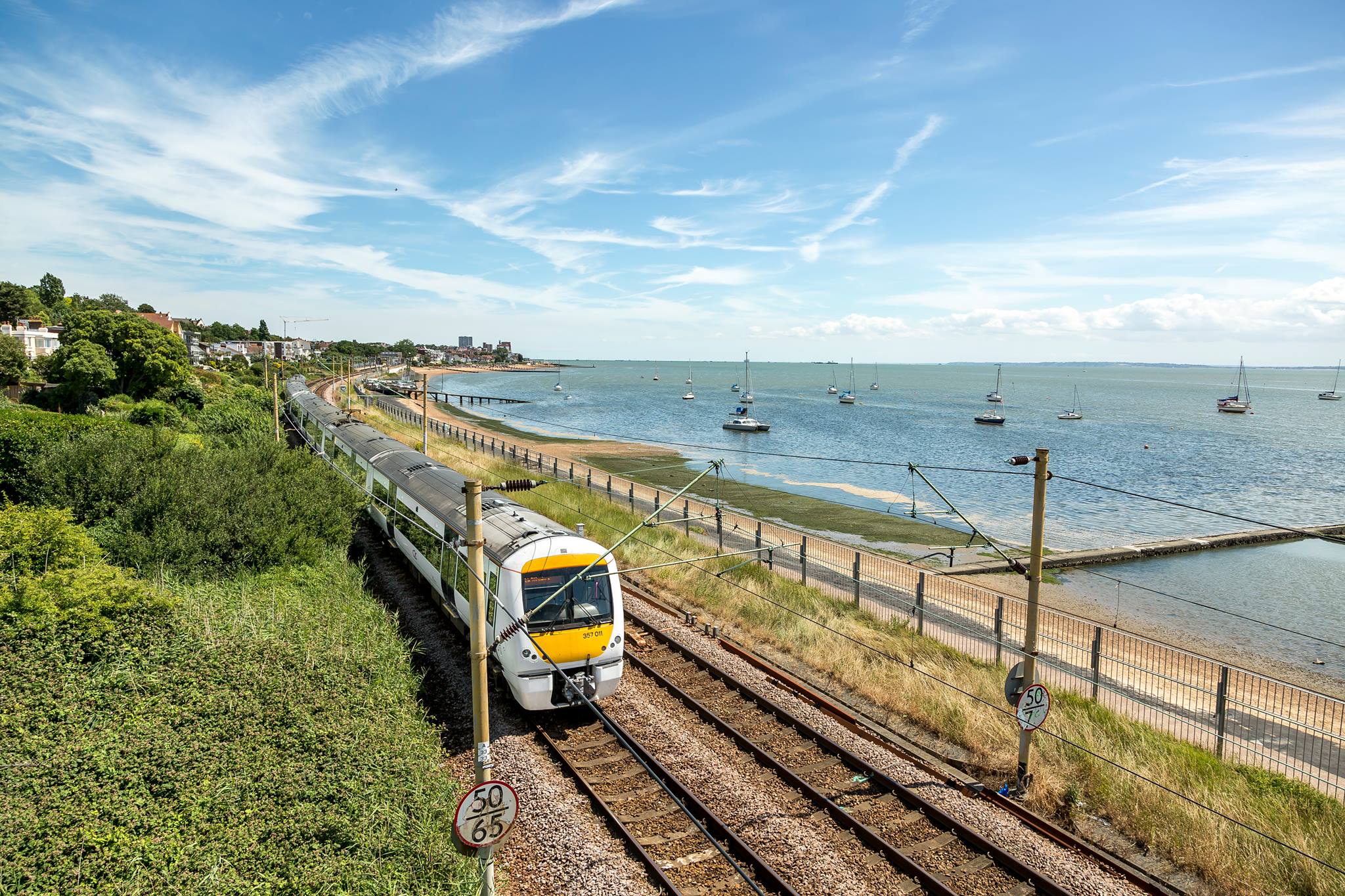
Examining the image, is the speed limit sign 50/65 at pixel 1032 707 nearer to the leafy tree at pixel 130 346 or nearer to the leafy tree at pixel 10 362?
the leafy tree at pixel 130 346

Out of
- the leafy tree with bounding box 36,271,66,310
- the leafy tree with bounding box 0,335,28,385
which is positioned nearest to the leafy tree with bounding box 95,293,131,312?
the leafy tree with bounding box 36,271,66,310

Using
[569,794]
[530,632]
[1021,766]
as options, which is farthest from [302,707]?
[1021,766]

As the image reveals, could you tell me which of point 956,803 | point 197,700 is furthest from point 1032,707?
point 197,700

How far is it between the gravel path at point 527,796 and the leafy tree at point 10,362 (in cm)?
4894

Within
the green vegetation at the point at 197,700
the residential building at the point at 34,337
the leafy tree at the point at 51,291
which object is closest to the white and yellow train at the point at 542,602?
the green vegetation at the point at 197,700

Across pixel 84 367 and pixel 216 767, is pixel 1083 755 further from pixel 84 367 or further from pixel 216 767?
pixel 84 367

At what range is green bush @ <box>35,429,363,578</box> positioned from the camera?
632 inches

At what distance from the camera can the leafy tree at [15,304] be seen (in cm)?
9238

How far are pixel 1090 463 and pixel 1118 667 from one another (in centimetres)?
4943

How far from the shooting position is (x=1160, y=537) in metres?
35.4

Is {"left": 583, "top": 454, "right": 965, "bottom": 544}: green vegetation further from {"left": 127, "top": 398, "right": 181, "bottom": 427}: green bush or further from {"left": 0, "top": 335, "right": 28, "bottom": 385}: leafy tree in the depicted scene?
{"left": 0, "top": 335, "right": 28, "bottom": 385}: leafy tree

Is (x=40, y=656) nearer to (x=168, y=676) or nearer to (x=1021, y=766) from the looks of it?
(x=168, y=676)

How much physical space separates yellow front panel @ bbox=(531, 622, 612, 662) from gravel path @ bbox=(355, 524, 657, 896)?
1.51 m

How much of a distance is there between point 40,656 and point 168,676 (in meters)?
1.82
